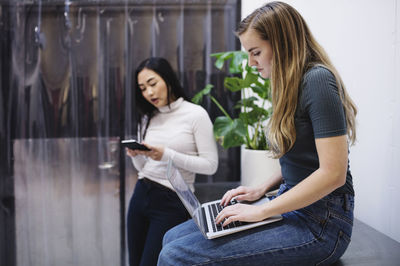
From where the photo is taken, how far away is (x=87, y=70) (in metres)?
2.16

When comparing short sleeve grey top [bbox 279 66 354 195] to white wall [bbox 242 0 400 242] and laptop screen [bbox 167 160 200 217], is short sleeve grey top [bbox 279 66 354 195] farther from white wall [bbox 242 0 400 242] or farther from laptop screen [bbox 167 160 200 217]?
white wall [bbox 242 0 400 242]

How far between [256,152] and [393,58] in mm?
789

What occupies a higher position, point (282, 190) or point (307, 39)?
point (307, 39)

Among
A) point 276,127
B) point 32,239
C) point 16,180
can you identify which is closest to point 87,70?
point 16,180

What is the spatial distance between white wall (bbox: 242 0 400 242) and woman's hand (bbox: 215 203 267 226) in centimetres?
64

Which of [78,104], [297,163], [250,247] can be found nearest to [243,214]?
[250,247]

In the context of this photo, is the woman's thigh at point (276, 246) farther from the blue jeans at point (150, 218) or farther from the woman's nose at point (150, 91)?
the woman's nose at point (150, 91)

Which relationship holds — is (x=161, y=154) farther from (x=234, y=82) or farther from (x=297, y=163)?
(x=297, y=163)

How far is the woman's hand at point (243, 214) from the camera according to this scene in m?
0.91

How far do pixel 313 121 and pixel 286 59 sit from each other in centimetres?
20

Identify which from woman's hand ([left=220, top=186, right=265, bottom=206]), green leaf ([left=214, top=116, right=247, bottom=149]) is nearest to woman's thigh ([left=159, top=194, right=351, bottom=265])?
woman's hand ([left=220, top=186, right=265, bottom=206])

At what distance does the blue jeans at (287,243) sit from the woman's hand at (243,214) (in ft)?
0.12

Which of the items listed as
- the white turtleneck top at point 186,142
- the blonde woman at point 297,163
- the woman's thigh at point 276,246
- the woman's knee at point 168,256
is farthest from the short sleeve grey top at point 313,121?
the white turtleneck top at point 186,142

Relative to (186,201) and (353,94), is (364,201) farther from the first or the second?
(186,201)
